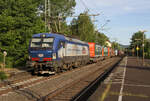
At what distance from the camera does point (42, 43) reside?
15.3 m

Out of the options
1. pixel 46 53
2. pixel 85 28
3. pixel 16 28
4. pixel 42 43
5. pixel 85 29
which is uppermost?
pixel 85 28

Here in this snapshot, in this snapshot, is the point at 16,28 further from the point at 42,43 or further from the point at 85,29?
the point at 85,29

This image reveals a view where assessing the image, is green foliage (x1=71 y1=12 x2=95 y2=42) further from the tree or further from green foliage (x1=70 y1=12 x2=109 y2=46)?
the tree

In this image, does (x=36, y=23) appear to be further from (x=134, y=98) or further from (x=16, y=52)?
(x=134, y=98)

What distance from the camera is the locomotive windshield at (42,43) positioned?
49.8 ft

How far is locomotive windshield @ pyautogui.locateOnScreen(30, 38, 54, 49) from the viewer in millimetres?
15164

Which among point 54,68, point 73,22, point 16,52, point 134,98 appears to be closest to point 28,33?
point 16,52

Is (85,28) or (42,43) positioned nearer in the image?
(42,43)

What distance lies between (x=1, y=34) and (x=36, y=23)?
5.02 meters

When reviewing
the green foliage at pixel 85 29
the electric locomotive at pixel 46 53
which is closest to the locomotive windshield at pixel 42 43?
the electric locomotive at pixel 46 53

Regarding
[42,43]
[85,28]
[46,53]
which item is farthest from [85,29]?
[46,53]

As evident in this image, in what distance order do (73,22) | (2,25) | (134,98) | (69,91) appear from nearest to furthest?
(134,98) < (69,91) < (2,25) < (73,22)

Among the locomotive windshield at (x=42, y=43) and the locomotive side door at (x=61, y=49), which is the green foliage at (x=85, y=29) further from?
the locomotive windshield at (x=42, y=43)

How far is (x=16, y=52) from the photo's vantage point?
71.0ft
